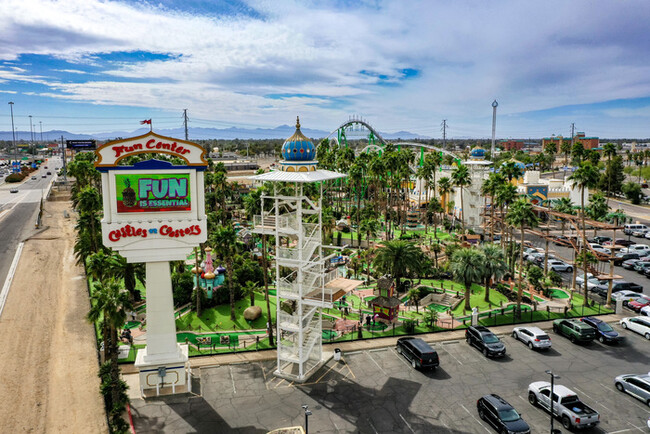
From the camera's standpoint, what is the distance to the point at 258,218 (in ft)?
105

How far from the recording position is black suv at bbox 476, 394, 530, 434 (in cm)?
2275

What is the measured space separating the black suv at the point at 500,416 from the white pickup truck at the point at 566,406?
2813 millimetres

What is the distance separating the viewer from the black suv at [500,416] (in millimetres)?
22750

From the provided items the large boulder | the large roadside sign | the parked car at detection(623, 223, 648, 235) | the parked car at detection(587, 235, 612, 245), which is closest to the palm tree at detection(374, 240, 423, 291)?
the large boulder

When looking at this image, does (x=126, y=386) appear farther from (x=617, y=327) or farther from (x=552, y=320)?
(x=617, y=327)

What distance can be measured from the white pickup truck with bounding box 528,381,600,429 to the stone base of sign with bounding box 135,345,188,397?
2083 centimetres

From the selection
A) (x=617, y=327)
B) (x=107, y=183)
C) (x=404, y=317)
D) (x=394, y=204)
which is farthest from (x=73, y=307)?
(x=394, y=204)

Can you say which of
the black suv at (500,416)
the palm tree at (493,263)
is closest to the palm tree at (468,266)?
the palm tree at (493,263)

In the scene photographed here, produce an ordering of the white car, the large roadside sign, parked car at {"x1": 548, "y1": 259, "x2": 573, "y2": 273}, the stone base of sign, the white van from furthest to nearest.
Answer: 1. the large roadside sign
2. the white van
3. parked car at {"x1": 548, "y1": 259, "x2": 573, "y2": 273}
4. the white car
5. the stone base of sign

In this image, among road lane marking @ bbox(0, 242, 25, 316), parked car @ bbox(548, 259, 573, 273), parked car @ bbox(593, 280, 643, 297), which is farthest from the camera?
parked car @ bbox(548, 259, 573, 273)

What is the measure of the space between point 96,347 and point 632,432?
1344 inches

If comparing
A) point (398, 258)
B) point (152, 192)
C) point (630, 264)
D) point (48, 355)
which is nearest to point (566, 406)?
point (398, 258)

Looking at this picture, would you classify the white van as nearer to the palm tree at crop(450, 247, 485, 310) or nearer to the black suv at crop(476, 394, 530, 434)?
the palm tree at crop(450, 247, 485, 310)

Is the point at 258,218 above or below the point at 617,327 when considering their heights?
above
